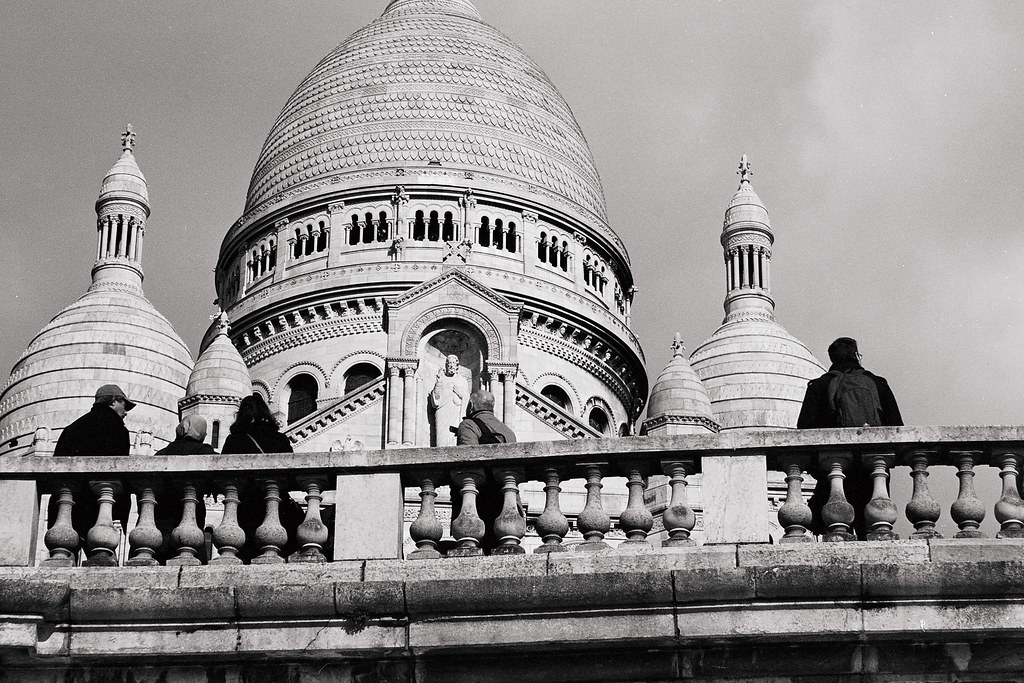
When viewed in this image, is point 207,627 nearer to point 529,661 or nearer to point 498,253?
point 529,661

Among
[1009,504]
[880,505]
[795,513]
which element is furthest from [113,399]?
[1009,504]

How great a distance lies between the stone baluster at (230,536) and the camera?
11969 mm

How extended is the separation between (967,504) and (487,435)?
11.2 feet

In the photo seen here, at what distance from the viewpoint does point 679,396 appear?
48000 millimetres

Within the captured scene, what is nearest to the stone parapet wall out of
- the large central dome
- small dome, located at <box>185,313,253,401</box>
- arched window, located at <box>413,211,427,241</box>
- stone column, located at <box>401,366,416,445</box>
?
stone column, located at <box>401,366,416,445</box>

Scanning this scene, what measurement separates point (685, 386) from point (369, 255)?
15.3 m

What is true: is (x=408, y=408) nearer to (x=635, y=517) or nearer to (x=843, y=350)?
(x=843, y=350)

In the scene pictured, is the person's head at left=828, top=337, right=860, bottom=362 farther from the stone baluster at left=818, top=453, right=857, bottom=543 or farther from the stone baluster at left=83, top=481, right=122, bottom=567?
the stone baluster at left=83, top=481, right=122, bottom=567

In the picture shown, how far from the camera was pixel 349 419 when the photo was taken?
47.5 meters

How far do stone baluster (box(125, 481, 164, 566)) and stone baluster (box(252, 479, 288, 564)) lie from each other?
0.54 meters

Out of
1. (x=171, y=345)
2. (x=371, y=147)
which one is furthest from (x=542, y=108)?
(x=171, y=345)

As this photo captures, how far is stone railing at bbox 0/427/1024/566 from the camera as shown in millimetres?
11750

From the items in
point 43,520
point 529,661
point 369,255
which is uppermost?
point 369,255

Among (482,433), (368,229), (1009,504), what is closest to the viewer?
(1009,504)
